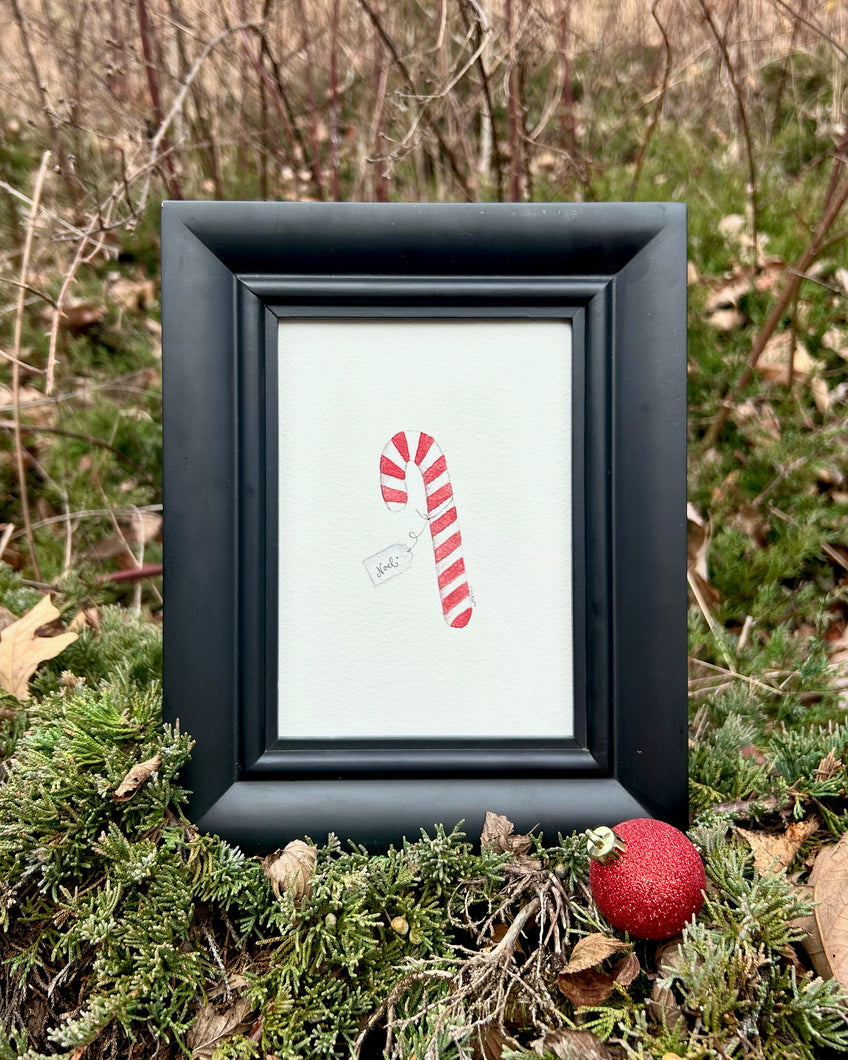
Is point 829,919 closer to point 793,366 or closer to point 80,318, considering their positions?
point 793,366

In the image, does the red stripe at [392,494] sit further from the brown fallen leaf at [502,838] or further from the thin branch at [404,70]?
the thin branch at [404,70]

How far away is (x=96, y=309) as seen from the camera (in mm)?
1577

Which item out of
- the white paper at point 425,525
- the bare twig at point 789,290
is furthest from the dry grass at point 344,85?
the white paper at point 425,525

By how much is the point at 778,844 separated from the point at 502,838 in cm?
29

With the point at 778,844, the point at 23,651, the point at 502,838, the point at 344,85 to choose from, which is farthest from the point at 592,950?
the point at 344,85

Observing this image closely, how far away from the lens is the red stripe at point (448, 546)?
810mm

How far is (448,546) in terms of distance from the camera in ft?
2.66

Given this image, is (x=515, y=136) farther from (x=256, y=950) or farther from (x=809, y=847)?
(x=256, y=950)

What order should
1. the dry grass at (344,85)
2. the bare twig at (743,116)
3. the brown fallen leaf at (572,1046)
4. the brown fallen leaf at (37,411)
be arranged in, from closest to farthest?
the brown fallen leaf at (572,1046)
the bare twig at (743,116)
the dry grass at (344,85)
the brown fallen leaf at (37,411)

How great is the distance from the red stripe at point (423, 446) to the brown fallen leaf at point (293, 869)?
1.43 feet

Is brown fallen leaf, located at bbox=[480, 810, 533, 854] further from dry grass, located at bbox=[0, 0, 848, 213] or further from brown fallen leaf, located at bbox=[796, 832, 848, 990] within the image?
dry grass, located at bbox=[0, 0, 848, 213]

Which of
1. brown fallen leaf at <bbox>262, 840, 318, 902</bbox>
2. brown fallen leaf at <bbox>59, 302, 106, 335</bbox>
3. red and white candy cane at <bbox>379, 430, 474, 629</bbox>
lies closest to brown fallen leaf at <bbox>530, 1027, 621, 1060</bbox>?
brown fallen leaf at <bbox>262, 840, 318, 902</bbox>

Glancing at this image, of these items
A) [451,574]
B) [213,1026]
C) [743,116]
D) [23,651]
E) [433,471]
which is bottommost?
[213,1026]

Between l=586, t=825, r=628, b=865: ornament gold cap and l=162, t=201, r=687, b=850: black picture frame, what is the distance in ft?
0.35
